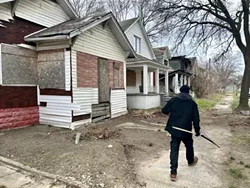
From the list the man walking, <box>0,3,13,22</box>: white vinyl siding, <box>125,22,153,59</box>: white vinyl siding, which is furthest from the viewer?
<box>125,22,153,59</box>: white vinyl siding

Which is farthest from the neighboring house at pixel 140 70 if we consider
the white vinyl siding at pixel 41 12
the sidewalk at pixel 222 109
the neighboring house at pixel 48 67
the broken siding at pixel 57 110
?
the broken siding at pixel 57 110

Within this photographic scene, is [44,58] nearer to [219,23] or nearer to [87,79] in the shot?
[87,79]

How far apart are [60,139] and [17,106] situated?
2.65 m

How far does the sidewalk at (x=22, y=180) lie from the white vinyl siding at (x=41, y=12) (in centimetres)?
630

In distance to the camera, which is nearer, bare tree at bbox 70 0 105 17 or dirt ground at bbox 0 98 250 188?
dirt ground at bbox 0 98 250 188

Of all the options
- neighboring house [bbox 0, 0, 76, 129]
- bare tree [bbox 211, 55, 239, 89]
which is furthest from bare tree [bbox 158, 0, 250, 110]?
bare tree [bbox 211, 55, 239, 89]

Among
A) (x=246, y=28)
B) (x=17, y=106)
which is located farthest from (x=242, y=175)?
(x=246, y=28)

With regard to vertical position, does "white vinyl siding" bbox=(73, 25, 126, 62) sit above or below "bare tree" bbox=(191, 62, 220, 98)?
above

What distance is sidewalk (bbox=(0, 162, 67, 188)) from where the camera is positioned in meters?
3.66

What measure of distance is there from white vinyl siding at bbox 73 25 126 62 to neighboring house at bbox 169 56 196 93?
635 inches

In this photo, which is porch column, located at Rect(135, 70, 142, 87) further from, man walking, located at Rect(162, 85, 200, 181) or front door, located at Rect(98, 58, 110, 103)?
man walking, located at Rect(162, 85, 200, 181)

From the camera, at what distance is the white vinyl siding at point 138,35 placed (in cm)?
1725

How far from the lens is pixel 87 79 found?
9055mm

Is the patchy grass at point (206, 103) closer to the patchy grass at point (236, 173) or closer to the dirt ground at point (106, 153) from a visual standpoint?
the dirt ground at point (106, 153)
